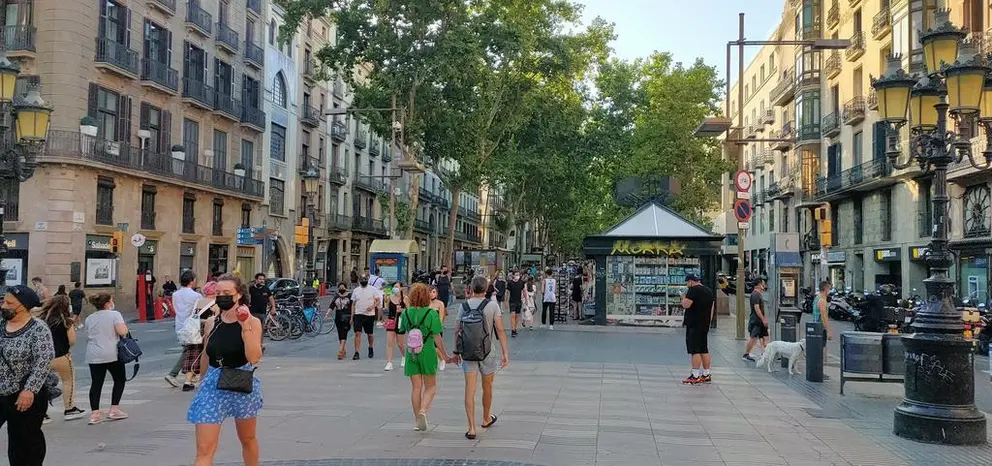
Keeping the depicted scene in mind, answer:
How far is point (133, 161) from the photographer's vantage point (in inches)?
1120

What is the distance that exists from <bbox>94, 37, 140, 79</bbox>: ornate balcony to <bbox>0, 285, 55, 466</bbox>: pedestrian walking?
962 inches

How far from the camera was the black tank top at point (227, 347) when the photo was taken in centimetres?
502

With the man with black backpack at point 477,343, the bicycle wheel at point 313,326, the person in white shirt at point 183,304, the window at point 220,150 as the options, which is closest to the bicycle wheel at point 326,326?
the bicycle wheel at point 313,326

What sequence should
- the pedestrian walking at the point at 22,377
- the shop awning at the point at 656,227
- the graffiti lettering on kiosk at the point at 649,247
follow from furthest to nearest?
the shop awning at the point at 656,227, the graffiti lettering on kiosk at the point at 649,247, the pedestrian walking at the point at 22,377

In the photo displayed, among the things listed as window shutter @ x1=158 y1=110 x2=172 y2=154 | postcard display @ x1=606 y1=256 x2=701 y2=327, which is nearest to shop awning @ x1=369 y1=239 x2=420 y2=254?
window shutter @ x1=158 y1=110 x2=172 y2=154

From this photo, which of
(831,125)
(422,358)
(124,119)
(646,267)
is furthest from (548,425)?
(831,125)

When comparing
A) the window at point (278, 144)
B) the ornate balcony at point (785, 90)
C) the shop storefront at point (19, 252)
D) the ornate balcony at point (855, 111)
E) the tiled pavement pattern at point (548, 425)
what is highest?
the ornate balcony at point (785, 90)

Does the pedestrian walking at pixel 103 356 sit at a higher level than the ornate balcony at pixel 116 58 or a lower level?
lower

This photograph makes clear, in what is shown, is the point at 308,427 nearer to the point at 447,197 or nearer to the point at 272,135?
the point at 272,135

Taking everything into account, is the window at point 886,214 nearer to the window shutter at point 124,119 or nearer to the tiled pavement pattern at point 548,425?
the tiled pavement pattern at point 548,425

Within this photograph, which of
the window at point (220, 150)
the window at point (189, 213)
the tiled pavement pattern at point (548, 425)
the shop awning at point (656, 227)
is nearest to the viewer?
the tiled pavement pattern at point (548, 425)

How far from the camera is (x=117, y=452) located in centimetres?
690

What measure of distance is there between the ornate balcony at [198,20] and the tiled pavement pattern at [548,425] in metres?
23.8

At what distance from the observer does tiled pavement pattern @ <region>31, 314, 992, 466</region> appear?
6910 millimetres
